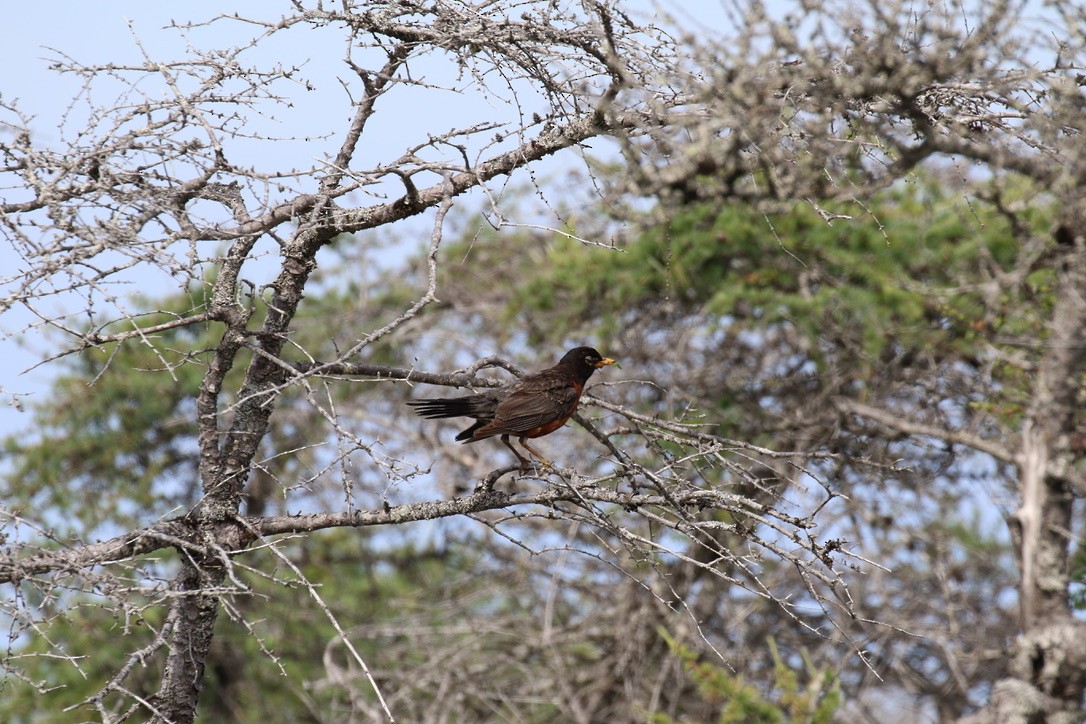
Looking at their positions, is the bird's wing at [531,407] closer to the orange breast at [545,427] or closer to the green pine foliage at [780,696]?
the orange breast at [545,427]

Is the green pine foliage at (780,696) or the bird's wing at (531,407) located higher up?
the bird's wing at (531,407)

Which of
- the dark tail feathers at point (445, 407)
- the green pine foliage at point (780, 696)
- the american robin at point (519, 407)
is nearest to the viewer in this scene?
the dark tail feathers at point (445, 407)

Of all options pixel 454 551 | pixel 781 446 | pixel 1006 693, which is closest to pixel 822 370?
pixel 781 446

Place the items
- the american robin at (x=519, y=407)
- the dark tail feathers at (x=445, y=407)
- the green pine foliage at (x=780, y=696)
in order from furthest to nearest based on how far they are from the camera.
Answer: the green pine foliage at (x=780, y=696), the american robin at (x=519, y=407), the dark tail feathers at (x=445, y=407)

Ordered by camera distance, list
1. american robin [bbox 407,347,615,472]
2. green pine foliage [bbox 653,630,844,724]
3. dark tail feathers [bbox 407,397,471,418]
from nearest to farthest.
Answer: dark tail feathers [bbox 407,397,471,418], american robin [bbox 407,347,615,472], green pine foliage [bbox 653,630,844,724]

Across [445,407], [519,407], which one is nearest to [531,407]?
[519,407]

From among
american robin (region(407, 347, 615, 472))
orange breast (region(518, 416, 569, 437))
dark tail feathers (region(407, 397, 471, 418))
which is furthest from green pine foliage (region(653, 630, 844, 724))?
dark tail feathers (region(407, 397, 471, 418))

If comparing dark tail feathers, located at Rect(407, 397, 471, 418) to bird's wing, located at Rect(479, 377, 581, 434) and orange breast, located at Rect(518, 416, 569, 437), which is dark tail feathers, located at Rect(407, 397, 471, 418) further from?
orange breast, located at Rect(518, 416, 569, 437)

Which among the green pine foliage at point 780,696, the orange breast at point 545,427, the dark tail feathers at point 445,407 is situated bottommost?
the green pine foliage at point 780,696

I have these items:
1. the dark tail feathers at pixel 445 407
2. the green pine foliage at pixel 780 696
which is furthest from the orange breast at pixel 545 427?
the green pine foliage at pixel 780 696

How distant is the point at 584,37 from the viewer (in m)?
4.75

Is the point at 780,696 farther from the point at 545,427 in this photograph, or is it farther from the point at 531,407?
the point at 531,407

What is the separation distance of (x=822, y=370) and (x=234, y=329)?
20.6 feet

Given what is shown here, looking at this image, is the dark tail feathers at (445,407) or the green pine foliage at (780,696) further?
the green pine foliage at (780,696)
